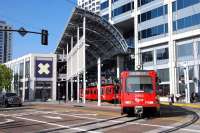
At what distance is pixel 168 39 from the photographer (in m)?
72.8

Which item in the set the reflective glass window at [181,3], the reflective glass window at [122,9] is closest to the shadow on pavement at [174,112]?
the reflective glass window at [181,3]

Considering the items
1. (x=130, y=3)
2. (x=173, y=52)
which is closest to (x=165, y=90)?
(x=173, y=52)

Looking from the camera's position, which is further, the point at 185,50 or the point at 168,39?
the point at 168,39

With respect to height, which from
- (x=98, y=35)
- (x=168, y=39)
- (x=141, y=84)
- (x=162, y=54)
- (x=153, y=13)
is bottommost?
(x=141, y=84)

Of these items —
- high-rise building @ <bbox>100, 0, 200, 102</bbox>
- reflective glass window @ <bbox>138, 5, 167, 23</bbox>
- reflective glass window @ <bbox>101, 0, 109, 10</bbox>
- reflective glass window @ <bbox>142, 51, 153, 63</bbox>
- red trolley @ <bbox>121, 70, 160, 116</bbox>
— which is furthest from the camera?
reflective glass window @ <bbox>101, 0, 109, 10</bbox>

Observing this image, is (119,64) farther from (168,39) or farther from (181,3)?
(181,3)

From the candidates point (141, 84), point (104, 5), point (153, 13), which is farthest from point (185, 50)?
point (141, 84)

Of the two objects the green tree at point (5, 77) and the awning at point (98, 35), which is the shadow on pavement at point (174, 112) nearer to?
the awning at point (98, 35)

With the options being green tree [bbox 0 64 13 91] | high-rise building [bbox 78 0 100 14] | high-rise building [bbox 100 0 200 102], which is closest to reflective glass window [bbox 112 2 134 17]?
high-rise building [bbox 100 0 200 102]

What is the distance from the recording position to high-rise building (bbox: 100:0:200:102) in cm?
6744

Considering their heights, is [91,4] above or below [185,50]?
above

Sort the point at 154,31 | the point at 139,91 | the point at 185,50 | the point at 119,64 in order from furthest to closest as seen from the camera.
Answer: the point at 119,64 → the point at 154,31 → the point at 185,50 → the point at 139,91

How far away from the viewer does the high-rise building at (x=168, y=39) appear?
221ft

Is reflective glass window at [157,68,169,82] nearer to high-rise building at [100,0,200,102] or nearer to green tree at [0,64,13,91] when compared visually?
high-rise building at [100,0,200,102]
